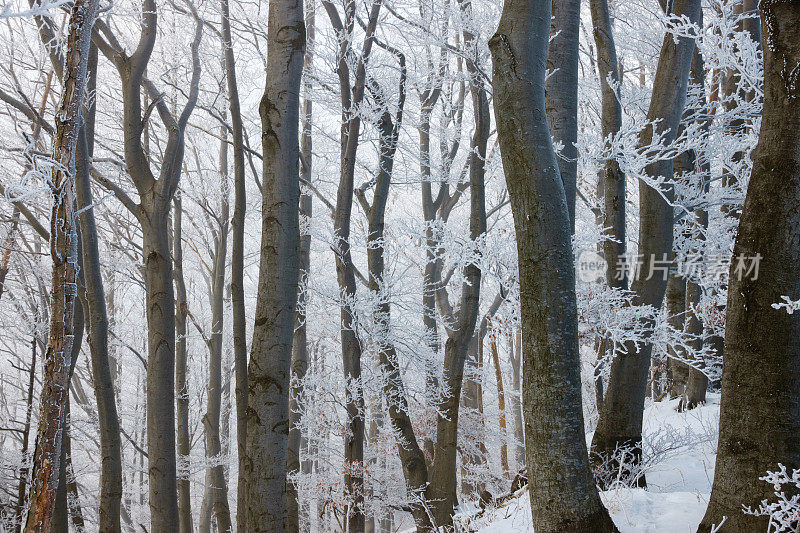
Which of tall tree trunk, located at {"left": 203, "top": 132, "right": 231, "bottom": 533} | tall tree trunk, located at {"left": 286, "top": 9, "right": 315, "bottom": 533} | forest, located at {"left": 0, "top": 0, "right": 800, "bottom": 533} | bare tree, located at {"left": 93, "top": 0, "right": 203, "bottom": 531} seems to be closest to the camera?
forest, located at {"left": 0, "top": 0, "right": 800, "bottom": 533}

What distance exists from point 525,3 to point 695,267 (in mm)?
4671

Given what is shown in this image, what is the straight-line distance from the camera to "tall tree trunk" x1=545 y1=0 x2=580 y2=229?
184 inches

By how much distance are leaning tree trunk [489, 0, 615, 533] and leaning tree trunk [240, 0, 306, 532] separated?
1.42 m

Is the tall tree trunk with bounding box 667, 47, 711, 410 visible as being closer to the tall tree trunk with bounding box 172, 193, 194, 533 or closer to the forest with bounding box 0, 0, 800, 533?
the forest with bounding box 0, 0, 800, 533

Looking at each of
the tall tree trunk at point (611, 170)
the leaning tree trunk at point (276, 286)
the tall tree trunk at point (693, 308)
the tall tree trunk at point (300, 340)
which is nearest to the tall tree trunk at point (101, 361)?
the tall tree trunk at point (300, 340)

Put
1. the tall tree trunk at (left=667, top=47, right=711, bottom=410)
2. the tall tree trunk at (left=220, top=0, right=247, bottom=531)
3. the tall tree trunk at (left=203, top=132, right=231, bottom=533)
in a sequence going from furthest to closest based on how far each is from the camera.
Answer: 1. the tall tree trunk at (left=203, top=132, right=231, bottom=533)
2. the tall tree trunk at (left=667, top=47, right=711, bottom=410)
3. the tall tree trunk at (left=220, top=0, right=247, bottom=531)

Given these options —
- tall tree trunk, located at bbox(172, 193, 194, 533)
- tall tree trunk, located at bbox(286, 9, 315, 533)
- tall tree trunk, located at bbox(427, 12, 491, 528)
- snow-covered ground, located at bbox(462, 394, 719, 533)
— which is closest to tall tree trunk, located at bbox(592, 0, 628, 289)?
tall tree trunk, located at bbox(427, 12, 491, 528)

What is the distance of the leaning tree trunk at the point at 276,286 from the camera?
3574 millimetres

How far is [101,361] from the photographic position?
593cm

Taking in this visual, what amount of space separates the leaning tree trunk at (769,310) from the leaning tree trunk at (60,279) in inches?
137

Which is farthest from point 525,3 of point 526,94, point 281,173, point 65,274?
point 65,274

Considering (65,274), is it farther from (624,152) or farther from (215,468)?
(215,468)

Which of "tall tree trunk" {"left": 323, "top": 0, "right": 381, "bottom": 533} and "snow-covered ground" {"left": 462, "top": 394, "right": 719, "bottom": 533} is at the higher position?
"tall tree trunk" {"left": 323, "top": 0, "right": 381, "bottom": 533}

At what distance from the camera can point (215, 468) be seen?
9.55 metres
